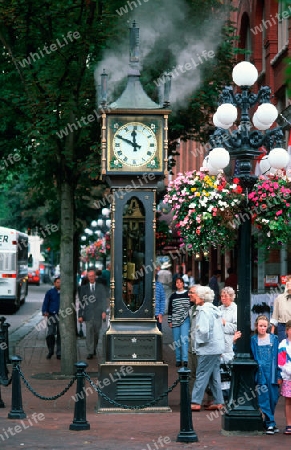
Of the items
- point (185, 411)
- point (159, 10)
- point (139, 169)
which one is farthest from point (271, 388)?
point (159, 10)

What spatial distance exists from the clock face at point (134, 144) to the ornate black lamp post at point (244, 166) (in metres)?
1.94

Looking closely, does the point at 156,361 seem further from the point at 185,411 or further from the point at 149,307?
the point at 185,411

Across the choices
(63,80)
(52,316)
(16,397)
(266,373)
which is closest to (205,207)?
(266,373)

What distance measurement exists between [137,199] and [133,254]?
0.83m

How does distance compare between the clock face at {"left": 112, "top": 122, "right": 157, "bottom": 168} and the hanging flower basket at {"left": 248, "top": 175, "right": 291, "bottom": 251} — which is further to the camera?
the clock face at {"left": 112, "top": 122, "right": 157, "bottom": 168}

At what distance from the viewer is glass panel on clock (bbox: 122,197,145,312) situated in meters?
12.6

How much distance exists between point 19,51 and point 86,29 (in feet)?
7.98

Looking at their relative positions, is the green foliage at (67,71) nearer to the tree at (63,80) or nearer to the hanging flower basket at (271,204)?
the tree at (63,80)

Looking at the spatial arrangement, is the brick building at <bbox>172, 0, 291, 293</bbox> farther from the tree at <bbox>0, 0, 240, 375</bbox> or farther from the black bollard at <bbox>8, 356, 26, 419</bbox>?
the black bollard at <bbox>8, 356, 26, 419</bbox>

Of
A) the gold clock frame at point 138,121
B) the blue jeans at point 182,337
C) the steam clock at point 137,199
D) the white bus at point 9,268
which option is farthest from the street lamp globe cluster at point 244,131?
the white bus at point 9,268

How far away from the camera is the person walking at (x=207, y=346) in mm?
11477

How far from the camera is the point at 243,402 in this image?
32.7ft

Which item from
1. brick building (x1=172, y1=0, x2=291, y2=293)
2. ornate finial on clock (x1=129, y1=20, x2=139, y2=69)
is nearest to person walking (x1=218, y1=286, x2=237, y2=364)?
ornate finial on clock (x1=129, y1=20, x2=139, y2=69)

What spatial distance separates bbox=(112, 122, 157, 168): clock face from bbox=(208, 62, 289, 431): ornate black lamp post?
6.36 ft
